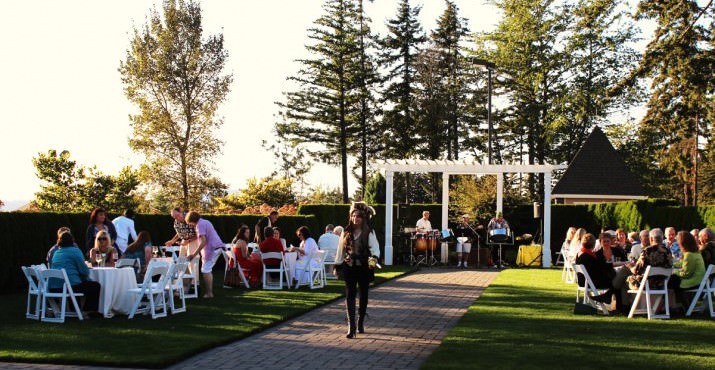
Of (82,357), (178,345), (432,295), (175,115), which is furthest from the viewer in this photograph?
(175,115)

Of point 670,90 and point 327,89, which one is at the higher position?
point 327,89

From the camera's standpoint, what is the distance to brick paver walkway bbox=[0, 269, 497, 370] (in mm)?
8617

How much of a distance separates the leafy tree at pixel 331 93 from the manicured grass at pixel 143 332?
124 feet

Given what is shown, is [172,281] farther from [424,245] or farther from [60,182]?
[60,182]

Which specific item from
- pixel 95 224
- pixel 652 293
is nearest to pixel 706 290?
pixel 652 293

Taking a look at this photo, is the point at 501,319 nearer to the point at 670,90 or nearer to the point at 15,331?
the point at 15,331

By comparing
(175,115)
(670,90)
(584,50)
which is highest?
(584,50)

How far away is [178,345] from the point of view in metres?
9.56

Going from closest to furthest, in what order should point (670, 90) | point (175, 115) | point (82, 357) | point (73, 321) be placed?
1. point (82, 357)
2. point (73, 321)
3. point (670, 90)
4. point (175, 115)

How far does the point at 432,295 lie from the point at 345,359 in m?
7.98

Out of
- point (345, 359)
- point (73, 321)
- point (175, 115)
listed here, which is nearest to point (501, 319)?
point (345, 359)

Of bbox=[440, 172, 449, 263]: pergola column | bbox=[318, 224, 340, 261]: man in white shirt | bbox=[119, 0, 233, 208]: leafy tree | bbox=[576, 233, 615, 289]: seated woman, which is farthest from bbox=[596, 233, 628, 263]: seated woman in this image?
bbox=[119, 0, 233, 208]: leafy tree

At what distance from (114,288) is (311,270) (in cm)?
549

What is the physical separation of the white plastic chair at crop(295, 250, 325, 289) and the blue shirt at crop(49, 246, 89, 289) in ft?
18.6
